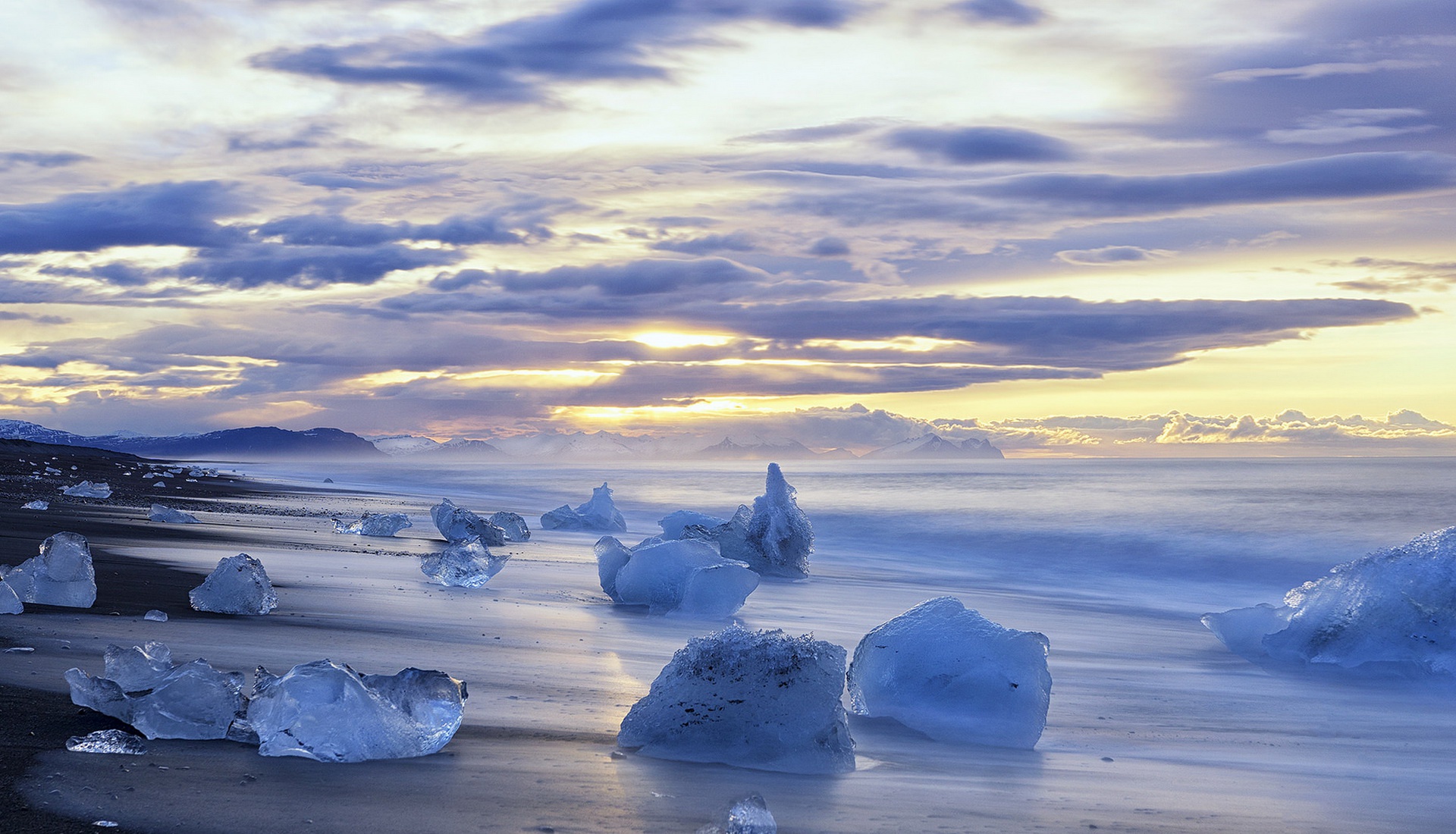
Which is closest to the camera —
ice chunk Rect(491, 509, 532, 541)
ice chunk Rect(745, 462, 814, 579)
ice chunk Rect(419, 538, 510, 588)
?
ice chunk Rect(419, 538, 510, 588)

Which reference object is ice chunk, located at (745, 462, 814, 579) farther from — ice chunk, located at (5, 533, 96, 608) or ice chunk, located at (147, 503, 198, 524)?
ice chunk, located at (5, 533, 96, 608)

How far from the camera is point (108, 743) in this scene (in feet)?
12.5

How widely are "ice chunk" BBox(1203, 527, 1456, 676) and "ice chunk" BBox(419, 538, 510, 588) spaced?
22.8ft

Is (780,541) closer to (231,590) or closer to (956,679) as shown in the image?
(231,590)

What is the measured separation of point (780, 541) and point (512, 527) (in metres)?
6.01

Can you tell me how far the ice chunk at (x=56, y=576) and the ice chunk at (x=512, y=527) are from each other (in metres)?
11.9

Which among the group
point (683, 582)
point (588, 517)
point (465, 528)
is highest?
point (683, 582)

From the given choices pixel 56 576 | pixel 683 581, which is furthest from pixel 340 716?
pixel 683 581

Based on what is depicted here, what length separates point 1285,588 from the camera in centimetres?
1875

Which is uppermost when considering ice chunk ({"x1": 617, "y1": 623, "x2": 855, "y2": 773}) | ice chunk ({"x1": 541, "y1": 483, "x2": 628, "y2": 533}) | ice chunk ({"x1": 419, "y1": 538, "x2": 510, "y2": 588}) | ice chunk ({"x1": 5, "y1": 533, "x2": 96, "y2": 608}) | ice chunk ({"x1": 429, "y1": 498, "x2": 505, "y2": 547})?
ice chunk ({"x1": 5, "y1": 533, "x2": 96, "y2": 608})

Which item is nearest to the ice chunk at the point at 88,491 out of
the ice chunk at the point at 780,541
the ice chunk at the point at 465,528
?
the ice chunk at the point at 465,528

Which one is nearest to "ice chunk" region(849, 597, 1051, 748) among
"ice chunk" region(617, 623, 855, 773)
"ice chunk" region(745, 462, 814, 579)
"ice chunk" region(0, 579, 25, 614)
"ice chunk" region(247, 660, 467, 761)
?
"ice chunk" region(617, 623, 855, 773)

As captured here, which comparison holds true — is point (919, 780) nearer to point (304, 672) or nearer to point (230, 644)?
point (304, 672)

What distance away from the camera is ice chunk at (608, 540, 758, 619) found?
31.7 ft
